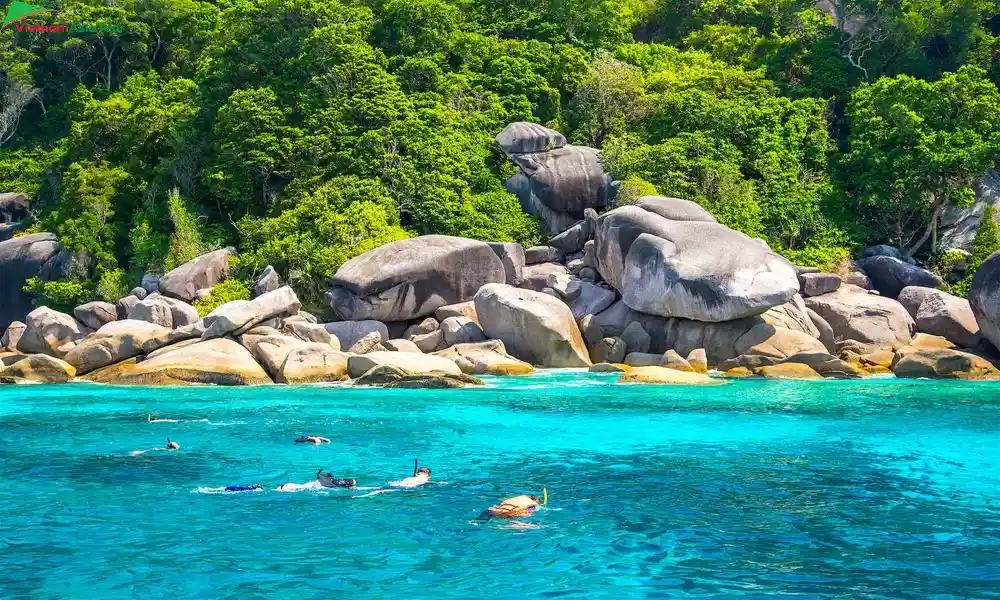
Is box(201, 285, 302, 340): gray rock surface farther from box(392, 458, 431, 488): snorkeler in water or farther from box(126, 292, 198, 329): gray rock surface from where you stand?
box(392, 458, 431, 488): snorkeler in water

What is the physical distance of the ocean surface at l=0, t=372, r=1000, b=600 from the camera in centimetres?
907

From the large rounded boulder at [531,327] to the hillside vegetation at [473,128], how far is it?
6865mm

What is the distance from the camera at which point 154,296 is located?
32281 mm

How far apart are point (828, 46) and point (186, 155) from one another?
29955 mm

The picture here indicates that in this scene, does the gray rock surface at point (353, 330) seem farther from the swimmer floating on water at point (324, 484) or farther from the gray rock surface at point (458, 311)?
the swimmer floating on water at point (324, 484)

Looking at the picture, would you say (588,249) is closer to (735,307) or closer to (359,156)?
(735,307)

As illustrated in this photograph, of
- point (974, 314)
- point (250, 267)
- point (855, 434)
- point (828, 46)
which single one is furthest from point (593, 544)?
point (828, 46)

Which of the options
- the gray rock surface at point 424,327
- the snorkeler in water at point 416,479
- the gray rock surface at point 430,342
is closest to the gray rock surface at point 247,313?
the gray rock surface at point 424,327

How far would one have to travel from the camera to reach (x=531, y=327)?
29078 millimetres

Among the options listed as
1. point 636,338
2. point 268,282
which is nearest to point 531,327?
point 636,338

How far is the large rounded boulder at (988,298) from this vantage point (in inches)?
1125

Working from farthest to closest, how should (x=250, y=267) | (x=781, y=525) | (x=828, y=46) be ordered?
1. (x=828, y=46)
2. (x=250, y=267)
3. (x=781, y=525)

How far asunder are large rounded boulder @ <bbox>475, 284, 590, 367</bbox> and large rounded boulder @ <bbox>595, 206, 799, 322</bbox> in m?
2.62

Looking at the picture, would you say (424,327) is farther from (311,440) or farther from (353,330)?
(311,440)
